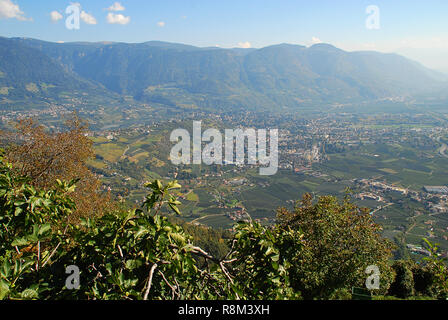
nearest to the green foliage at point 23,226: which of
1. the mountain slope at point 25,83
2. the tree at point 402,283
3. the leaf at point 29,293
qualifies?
the leaf at point 29,293

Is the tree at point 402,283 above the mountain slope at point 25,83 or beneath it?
beneath

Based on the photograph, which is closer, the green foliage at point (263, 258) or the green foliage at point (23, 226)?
the green foliage at point (23, 226)

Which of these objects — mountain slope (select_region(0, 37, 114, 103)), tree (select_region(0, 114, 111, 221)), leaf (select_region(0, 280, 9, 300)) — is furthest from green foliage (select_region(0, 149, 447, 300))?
mountain slope (select_region(0, 37, 114, 103))

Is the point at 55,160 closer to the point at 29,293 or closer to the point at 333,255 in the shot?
the point at 29,293

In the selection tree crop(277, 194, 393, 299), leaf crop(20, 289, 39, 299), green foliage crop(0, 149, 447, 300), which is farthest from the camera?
tree crop(277, 194, 393, 299)

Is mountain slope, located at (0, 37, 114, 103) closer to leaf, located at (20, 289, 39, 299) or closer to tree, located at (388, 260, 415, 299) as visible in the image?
tree, located at (388, 260, 415, 299)

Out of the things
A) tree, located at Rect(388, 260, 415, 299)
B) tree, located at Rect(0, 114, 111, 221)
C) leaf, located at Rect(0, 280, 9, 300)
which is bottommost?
tree, located at Rect(388, 260, 415, 299)

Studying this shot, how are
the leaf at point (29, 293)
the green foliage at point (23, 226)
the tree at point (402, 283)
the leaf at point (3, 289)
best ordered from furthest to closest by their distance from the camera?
the tree at point (402, 283) < the green foliage at point (23, 226) < the leaf at point (29, 293) < the leaf at point (3, 289)

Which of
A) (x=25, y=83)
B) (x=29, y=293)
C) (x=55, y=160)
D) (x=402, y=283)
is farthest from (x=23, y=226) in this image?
(x=25, y=83)

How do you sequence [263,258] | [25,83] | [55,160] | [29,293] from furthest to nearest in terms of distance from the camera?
1. [25,83]
2. [55,160]
3. [263,258]
4. [29,293]

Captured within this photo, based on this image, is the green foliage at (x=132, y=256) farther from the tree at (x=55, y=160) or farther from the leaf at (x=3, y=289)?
the tree at (x=55, y=160)

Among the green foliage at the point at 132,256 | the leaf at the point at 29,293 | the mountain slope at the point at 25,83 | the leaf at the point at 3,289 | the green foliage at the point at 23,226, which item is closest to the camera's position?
the leaf at the point at 3,289

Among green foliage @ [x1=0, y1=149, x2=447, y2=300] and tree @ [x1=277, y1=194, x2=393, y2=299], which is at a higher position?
green foliage @ [x1=0, y1=149, x2=447, y2=300]
